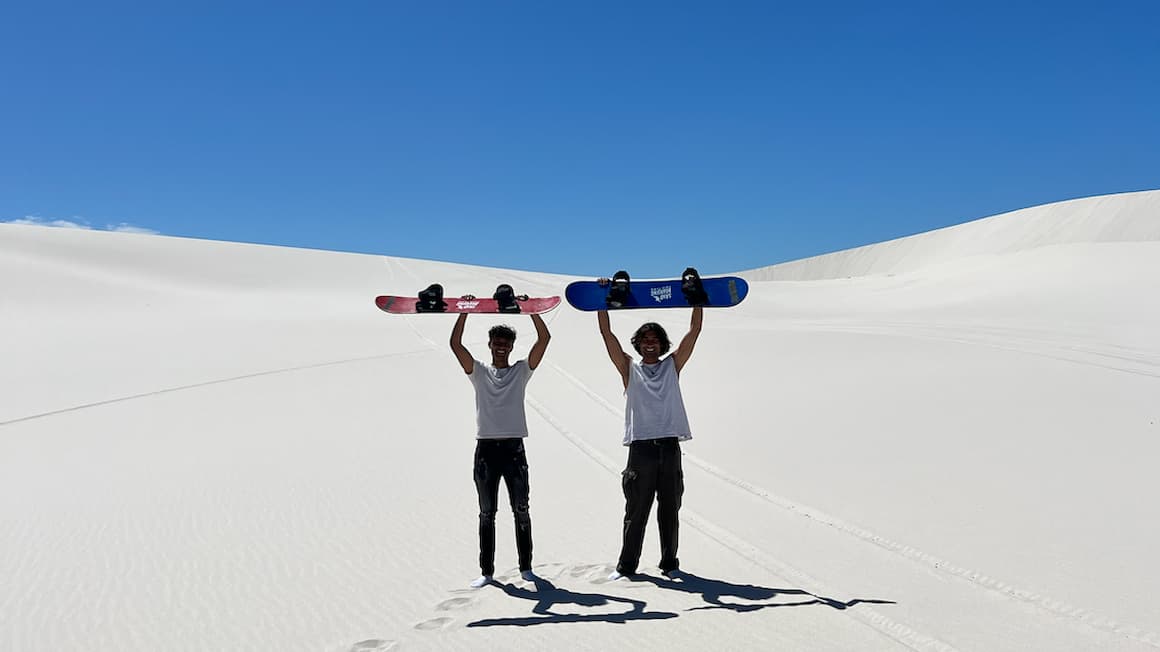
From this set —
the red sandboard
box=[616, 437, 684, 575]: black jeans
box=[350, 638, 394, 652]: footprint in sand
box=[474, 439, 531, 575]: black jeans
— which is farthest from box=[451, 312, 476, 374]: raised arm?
box=[350, 638, 394, 652]: footprint in sand

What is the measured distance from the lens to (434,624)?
4.39 metres

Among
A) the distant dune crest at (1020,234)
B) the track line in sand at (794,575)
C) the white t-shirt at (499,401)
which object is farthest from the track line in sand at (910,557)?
the distant dune crest at (1020,234)

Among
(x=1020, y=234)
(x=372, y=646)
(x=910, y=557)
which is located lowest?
(x=372, y=646)

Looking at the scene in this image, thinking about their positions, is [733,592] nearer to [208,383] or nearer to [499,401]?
[499,401]

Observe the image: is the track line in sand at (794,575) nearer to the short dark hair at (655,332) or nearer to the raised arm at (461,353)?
the short dark hair at (655,332)

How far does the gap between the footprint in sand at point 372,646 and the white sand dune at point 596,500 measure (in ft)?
0.06

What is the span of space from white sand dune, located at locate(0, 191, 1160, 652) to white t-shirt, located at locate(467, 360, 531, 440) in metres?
1.06

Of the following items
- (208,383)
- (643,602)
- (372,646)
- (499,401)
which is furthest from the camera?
(208,383)

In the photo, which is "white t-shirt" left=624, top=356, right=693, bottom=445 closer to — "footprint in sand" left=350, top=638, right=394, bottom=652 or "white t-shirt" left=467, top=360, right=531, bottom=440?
"white t-shirt" left=467, top=360, right=531, bottom=440

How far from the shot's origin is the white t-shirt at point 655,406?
495 centimetres

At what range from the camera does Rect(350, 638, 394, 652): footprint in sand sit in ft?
13.4

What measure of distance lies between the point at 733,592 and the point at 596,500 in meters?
2.59

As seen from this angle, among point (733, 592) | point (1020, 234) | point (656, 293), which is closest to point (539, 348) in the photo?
point (656, 293)

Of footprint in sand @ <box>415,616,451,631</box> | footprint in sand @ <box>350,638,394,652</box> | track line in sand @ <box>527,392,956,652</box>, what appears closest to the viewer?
track line in sand @ <box>527,392,956,652</box>
